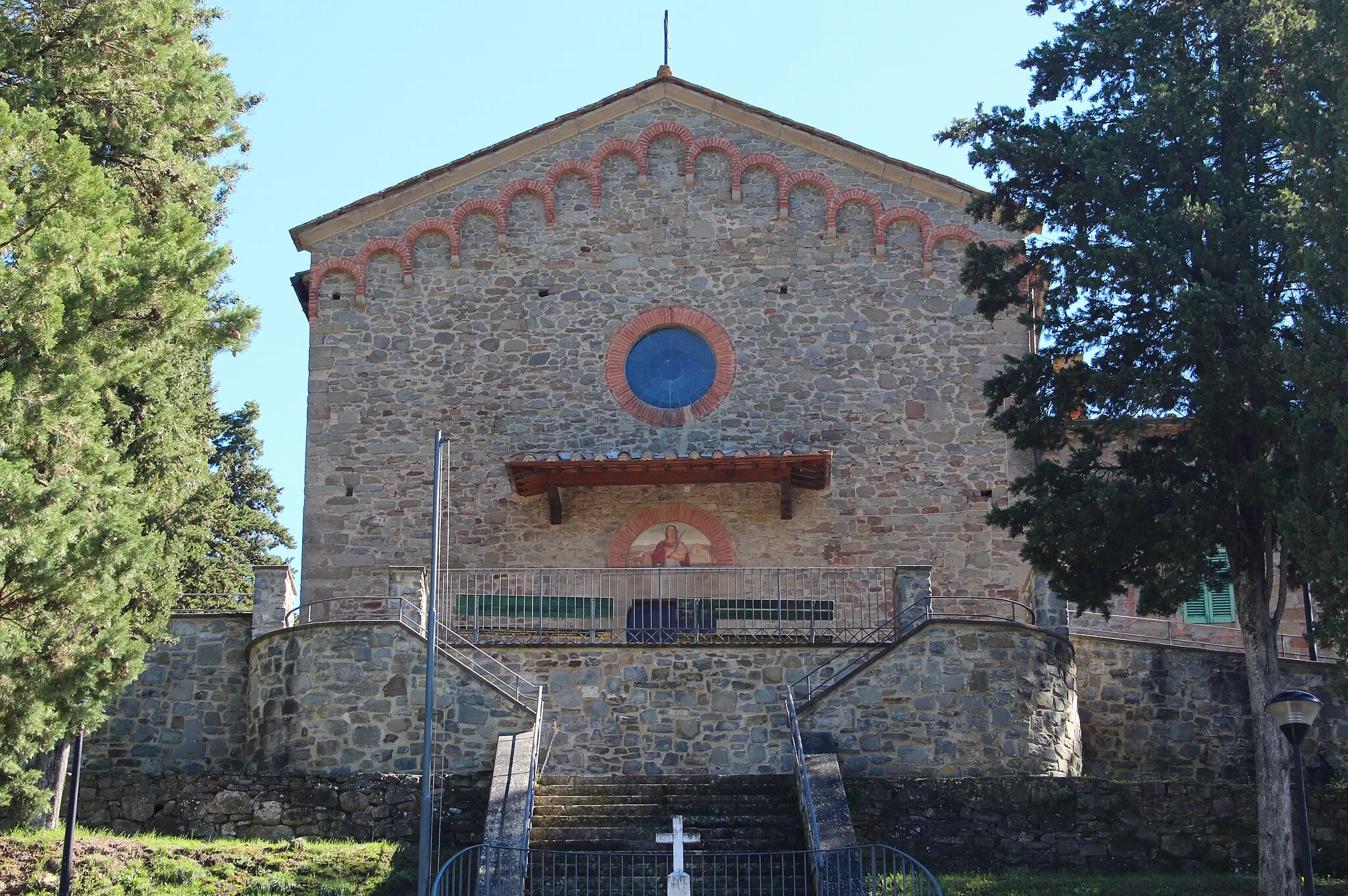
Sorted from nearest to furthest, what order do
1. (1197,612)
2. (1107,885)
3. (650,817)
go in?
(1107,885) < (650,817) < (1197,612)

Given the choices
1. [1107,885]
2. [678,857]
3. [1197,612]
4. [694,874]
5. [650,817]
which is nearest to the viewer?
[678,857]

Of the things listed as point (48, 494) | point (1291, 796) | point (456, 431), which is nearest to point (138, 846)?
point (48, 494)

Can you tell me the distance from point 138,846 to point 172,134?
302 inches

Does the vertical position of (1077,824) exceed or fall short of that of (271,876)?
it exceeds it

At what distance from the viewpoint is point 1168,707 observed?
23297 millimetres

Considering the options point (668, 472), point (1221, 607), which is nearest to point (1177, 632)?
point (1221, 607)

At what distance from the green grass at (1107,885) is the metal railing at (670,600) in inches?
215

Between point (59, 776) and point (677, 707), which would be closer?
point (59, 776)

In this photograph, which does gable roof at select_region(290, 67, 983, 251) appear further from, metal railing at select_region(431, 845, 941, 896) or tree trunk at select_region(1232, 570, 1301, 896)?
metal railing at select_region(431, 845, 941, 896)

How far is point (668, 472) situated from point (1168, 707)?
714 cm

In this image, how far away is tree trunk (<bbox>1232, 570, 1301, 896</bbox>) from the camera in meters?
18.2

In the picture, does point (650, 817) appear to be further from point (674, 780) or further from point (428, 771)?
point (428, 771)

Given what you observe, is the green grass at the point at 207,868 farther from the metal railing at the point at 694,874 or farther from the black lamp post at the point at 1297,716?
the black lamp post at the point at 1297,716


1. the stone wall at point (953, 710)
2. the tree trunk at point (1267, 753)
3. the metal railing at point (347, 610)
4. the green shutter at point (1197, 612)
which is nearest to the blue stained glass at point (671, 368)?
the metal railing at point (347, 610)
